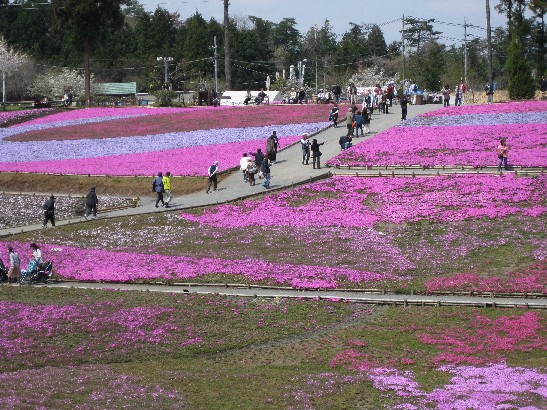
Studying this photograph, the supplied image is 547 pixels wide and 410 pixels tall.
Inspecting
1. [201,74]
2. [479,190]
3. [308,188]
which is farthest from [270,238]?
[201,74]

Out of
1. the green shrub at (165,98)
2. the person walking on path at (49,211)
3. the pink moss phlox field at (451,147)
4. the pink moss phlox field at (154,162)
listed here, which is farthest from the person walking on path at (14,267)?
the green shrub at (165,98)

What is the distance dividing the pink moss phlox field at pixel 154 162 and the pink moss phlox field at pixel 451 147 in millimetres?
7007

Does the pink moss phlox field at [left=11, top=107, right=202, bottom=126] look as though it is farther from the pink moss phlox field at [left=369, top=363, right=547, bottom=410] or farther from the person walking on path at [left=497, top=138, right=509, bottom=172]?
the pink moss phlox field at [left=369, top=363, right=547, bottom=410]

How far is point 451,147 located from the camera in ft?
178

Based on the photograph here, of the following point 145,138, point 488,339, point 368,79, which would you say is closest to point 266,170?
point 145,138

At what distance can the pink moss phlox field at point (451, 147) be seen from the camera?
166 feet

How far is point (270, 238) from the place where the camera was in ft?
133

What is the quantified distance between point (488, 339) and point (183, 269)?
1310 cm

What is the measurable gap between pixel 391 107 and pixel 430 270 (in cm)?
4119

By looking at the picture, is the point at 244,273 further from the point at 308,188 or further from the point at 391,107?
the point at 391,107

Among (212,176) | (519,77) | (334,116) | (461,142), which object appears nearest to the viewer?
(212,176)

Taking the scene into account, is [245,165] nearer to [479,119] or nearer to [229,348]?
[479,119]

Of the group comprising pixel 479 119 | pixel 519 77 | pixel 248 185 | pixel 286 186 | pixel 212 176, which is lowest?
pixel 248 185

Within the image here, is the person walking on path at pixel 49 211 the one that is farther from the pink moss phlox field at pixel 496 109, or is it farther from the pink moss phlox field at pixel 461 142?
the pink moss phlox field at pixel 496 109
